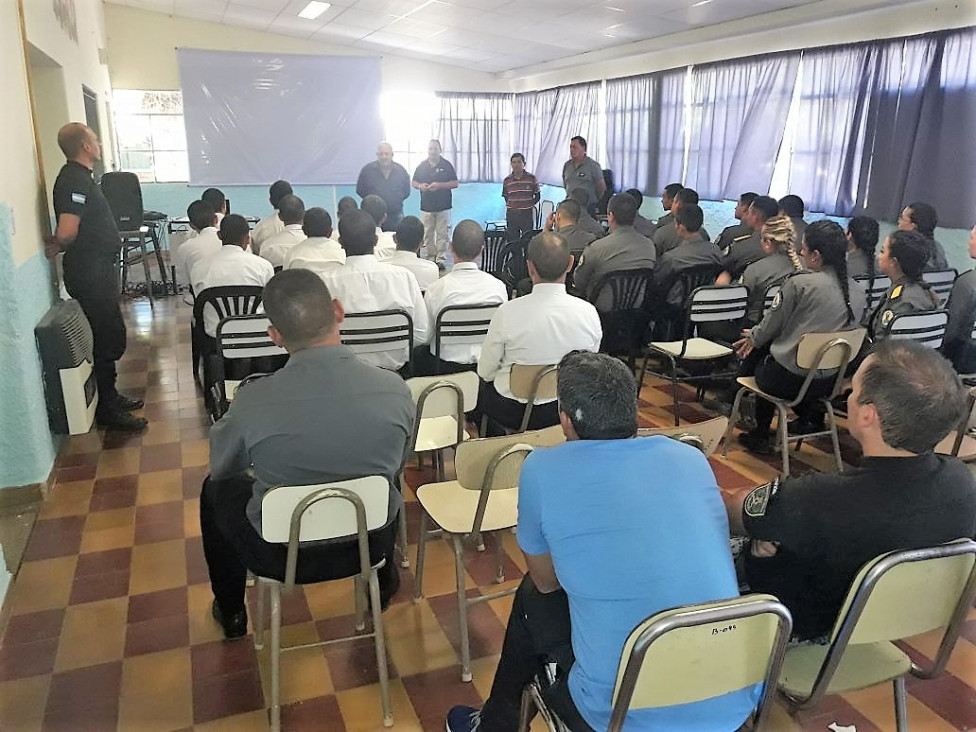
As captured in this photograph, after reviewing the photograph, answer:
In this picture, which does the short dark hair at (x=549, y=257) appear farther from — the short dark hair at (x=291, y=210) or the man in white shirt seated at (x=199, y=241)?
the short dark hair at (x=291, y=210)

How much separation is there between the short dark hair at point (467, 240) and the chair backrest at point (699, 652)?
2590 mm

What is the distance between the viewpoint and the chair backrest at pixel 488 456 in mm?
1866

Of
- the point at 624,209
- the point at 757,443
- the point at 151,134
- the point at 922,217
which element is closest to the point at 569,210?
the point at 624,209

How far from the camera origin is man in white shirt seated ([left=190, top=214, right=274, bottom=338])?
387 centimetres

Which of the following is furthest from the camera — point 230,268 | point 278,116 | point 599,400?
point 278,116

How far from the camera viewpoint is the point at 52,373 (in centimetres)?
340

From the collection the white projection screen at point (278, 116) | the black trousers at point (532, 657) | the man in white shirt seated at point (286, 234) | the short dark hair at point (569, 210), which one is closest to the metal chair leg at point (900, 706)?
the black trousers at point (532, 657)

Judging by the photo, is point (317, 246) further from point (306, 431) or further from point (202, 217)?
point (306, 431)

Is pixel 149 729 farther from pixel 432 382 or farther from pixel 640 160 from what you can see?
pixel 640 160

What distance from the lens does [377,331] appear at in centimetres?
321

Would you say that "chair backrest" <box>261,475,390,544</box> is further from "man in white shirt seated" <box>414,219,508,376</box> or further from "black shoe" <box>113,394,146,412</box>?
"black shoe" <box>113,394,146,412</box>

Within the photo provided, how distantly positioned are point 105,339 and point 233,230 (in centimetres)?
89

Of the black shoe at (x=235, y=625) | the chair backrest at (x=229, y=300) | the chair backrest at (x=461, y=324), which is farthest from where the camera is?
the chair backrest at (x=229, y=300)

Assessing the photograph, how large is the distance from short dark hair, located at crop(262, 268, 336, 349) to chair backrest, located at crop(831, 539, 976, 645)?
130 cm
